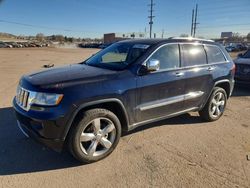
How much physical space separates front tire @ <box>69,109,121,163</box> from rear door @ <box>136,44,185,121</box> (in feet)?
1.77

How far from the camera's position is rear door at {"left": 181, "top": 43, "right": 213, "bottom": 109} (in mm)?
4363

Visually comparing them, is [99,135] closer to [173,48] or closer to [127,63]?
[127,63]

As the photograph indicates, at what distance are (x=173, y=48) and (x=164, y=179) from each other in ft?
7.74

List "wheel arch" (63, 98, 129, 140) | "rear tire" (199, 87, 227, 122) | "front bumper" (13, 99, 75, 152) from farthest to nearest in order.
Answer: "rear tire" (199, 87, 227, 122), "wheel arch" (63, 98, 129, 140), "front bumper" (13, 99, 75, 152)

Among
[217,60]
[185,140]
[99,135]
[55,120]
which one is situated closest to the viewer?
[55,120]

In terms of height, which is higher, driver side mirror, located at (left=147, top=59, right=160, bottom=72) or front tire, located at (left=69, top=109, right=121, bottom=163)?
driver side mirror, located at (left=147, top=59, right=160, bottom=72)

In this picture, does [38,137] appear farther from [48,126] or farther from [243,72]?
[243,72]

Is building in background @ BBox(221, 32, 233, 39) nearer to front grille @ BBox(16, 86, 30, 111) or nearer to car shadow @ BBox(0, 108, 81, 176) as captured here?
car shadow @ BBox(0, 108, 81, 176)

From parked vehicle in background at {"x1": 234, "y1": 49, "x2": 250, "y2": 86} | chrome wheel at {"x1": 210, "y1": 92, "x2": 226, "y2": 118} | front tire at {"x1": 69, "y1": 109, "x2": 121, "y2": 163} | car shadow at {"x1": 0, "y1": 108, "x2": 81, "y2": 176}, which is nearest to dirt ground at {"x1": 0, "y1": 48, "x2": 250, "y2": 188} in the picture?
car shadow at {"x1": 0, "y1": 108, "x2": 81, "y2": 176}

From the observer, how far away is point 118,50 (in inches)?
183

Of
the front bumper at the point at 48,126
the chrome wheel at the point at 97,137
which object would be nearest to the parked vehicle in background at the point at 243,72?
the chrome wheel at the point at 97,137

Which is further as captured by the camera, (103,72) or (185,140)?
(185,140)

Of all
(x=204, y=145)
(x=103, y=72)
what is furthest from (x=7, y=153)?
(x=204, y=145)

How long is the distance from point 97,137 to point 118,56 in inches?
73.2
